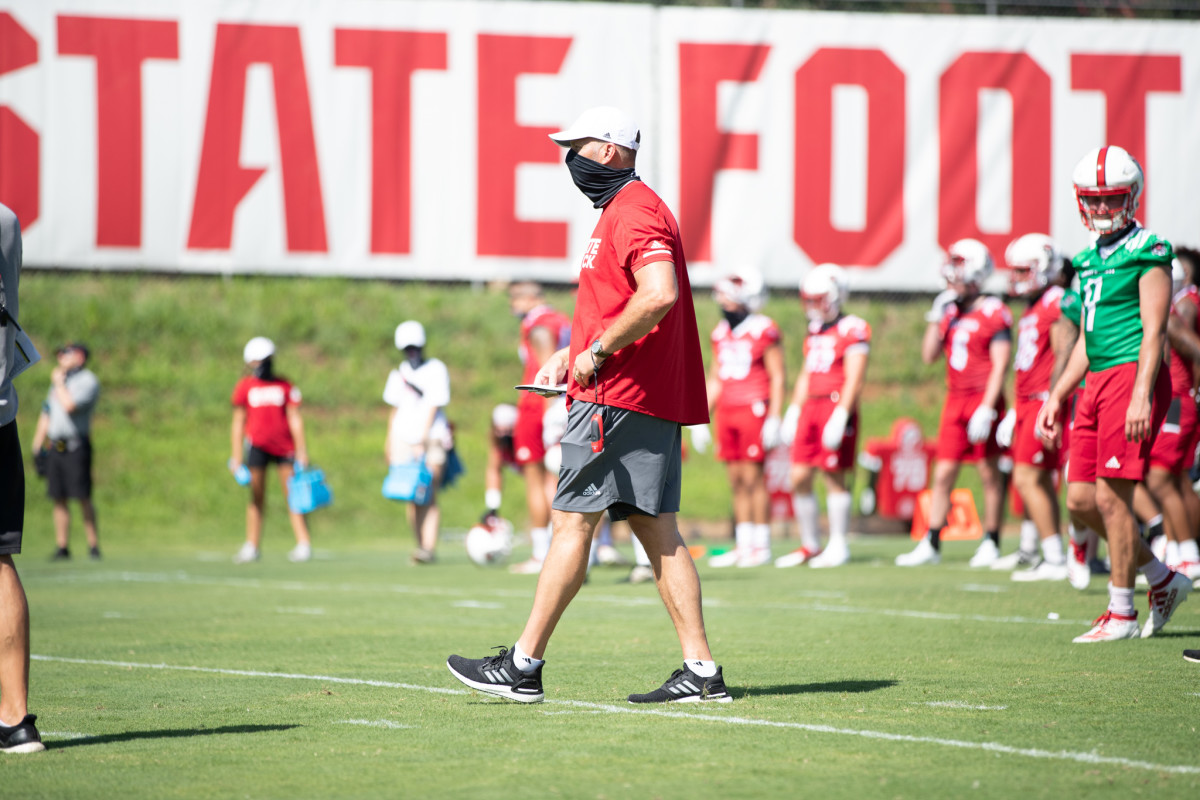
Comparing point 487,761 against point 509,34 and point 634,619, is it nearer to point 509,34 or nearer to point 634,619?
point 634,619

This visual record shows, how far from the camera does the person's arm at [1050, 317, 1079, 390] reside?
26.5 feet

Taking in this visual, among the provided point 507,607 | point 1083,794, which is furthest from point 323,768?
point 507,607

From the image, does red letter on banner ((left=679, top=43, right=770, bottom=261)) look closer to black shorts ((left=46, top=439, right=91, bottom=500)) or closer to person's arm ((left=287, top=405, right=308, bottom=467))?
person's arm ((left=287, top=405, right=308, bottom=467))

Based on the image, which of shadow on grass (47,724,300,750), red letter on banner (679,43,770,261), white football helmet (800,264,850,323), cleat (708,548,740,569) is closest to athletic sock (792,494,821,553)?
cleat (708,548,740,569)

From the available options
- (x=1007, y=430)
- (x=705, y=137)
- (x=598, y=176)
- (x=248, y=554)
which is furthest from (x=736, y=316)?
(x=598, y=176)

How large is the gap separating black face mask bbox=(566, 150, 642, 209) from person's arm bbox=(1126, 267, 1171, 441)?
8.74 ft

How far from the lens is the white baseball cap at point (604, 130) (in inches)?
217

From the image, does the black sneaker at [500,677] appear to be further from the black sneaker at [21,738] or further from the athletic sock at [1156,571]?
the athletic sock at [1156,571]

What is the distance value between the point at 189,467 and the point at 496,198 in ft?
19.6

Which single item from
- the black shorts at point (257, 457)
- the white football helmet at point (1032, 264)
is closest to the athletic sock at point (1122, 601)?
the white football helmet at point (1032, 264)

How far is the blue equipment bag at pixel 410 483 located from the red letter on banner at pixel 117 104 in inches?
334

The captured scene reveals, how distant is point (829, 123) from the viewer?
2219 centimetres

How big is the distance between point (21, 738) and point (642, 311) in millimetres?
2493

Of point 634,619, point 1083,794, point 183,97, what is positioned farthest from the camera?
point 183,97
